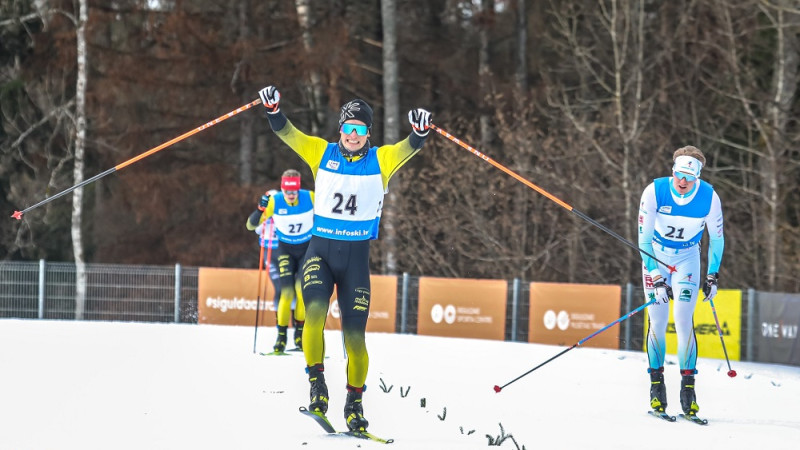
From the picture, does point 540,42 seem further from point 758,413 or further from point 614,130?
point 758,413

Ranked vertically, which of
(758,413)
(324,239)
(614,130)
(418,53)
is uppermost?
(418,53)

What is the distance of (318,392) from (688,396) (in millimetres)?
3168

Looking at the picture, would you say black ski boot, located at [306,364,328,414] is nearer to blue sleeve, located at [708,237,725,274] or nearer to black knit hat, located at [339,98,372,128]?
black knit hat, located at [339,98,372,128]

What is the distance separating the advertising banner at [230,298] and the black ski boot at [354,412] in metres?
14.0

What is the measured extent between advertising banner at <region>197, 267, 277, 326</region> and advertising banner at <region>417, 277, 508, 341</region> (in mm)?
3017

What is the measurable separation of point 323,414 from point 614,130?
1828 cm

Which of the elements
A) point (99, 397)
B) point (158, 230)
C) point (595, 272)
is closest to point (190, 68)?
point (158, 230)

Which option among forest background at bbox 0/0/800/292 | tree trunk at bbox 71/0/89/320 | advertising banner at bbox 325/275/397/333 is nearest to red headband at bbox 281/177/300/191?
advertising banner at bbox 325/275/397/333

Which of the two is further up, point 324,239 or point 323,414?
point 324,239

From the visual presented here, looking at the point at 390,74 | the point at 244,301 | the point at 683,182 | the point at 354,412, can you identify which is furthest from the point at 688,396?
the point at 390,74

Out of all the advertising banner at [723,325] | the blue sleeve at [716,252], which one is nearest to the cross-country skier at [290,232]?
the blue sleeve at [716,252]

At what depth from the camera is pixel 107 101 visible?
29281 millimetres

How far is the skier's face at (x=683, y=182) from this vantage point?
934 centimetres

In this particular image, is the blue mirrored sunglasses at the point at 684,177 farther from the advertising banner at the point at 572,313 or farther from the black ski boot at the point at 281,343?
the advertising banner at the point at 572,313
